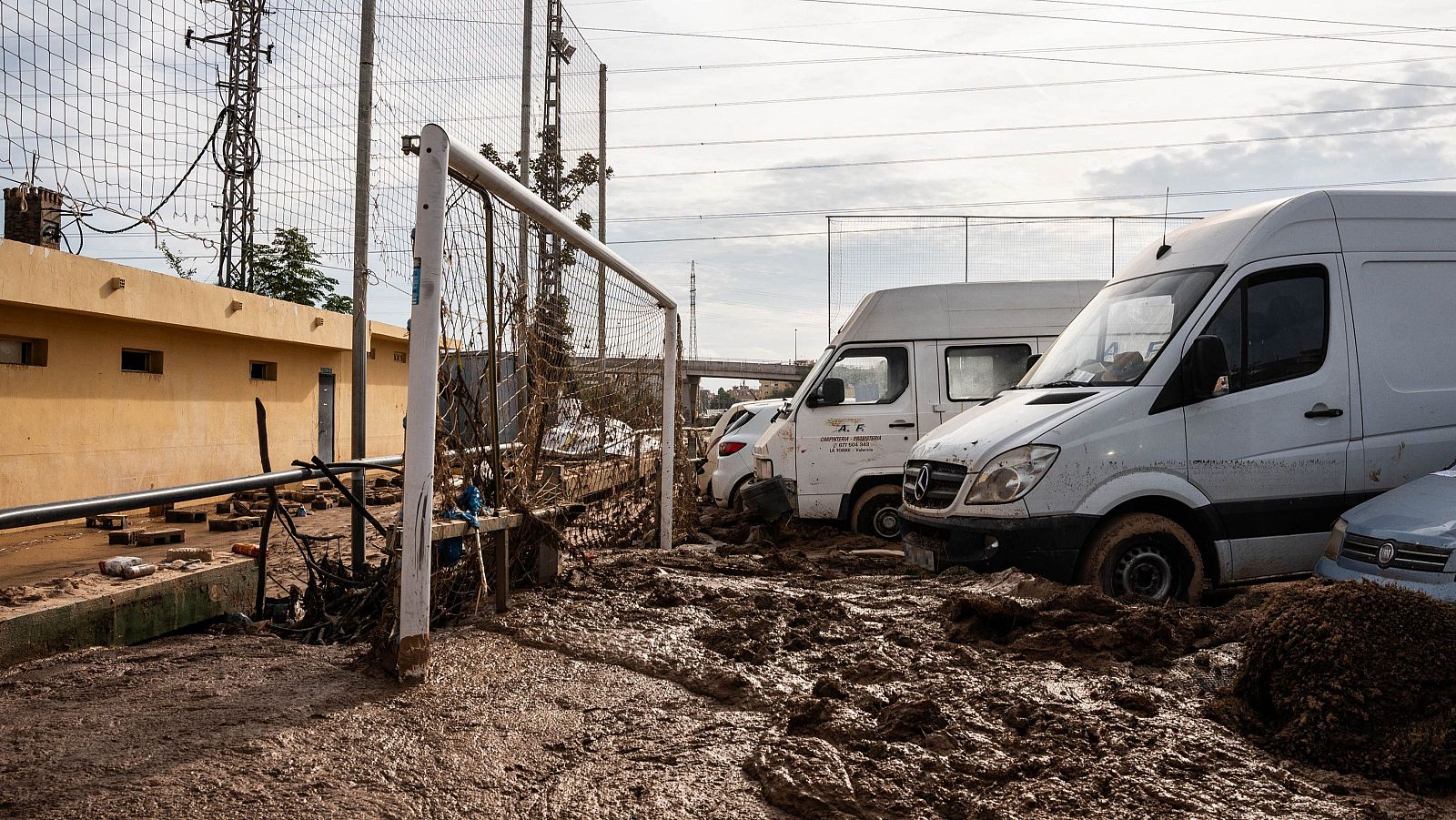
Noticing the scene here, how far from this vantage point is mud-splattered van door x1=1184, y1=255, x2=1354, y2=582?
5.64 metres

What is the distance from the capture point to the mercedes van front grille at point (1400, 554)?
4504mm

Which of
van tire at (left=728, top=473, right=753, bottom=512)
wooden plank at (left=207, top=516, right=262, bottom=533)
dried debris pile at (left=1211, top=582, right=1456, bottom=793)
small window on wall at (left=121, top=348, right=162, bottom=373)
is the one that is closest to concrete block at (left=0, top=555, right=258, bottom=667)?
wooden plank at (left=207, top=516, right=262, bottom=533)

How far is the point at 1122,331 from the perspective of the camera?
20.5 feet

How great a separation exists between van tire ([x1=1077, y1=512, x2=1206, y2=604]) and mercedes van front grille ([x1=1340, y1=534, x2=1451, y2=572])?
0.81m

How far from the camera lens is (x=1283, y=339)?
5.82 meters

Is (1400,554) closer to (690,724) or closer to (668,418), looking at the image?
(690,724)

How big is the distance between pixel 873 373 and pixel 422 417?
6.46 m

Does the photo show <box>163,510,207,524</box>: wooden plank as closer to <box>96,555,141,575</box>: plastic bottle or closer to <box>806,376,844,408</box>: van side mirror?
<box>96,555,141,575</box>: plastic bottle

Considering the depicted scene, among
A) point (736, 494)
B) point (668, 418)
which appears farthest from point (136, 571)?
point (736, 494)

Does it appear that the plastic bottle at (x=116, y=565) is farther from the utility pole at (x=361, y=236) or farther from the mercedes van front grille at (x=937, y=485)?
the mercedes van front grille at (x=937, y=485)

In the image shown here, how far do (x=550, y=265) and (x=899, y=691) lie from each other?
12.0ft

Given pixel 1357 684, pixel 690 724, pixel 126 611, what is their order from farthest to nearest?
1. pixel 126 611
2. pixel 690 724
3. pixel 1357 684

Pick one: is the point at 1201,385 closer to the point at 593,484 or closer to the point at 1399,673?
A: the point at 1399,673

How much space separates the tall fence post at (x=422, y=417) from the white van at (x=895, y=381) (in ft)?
19.9
